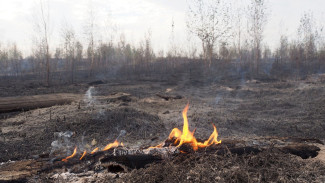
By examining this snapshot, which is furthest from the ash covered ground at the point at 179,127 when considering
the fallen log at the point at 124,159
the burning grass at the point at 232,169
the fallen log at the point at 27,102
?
the fallen log at the point at 27,102

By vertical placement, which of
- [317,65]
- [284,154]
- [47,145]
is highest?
[317,65]

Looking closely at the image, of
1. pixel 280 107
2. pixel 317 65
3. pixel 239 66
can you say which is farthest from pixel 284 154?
pixel 317 65

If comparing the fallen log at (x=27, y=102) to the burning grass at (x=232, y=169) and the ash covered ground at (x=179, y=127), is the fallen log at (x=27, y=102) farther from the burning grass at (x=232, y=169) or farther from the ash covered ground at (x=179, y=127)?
the burning grass at (x=232, y=169)

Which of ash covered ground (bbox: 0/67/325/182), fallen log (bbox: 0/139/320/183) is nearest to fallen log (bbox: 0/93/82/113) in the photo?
ash covered ground (bbox: 0/67/325/182)

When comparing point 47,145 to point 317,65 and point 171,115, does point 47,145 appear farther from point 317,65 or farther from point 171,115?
point 317,65

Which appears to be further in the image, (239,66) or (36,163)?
(239,66)

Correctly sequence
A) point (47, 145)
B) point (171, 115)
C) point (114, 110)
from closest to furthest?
1. point (47, 145)
2. point (114, 110)
3. point (171, 115)

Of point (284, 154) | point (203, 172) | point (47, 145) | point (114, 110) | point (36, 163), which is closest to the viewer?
point (203, 172)

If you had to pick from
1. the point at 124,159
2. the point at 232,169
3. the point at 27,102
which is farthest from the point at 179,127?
the point at 27,102

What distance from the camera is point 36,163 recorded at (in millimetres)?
3924

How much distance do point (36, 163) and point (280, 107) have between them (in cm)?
885

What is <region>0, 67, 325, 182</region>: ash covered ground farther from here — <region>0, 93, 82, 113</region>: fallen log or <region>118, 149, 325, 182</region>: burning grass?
<region>0, 93, 82, 113</region>: fallen log

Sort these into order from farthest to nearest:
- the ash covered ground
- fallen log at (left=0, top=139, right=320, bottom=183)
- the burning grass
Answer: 1. fallen log at (left=0, top=139, right=320, bottom=183)
2. the ash covered ground
3. the burning grass

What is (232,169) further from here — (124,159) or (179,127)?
(179,127)
